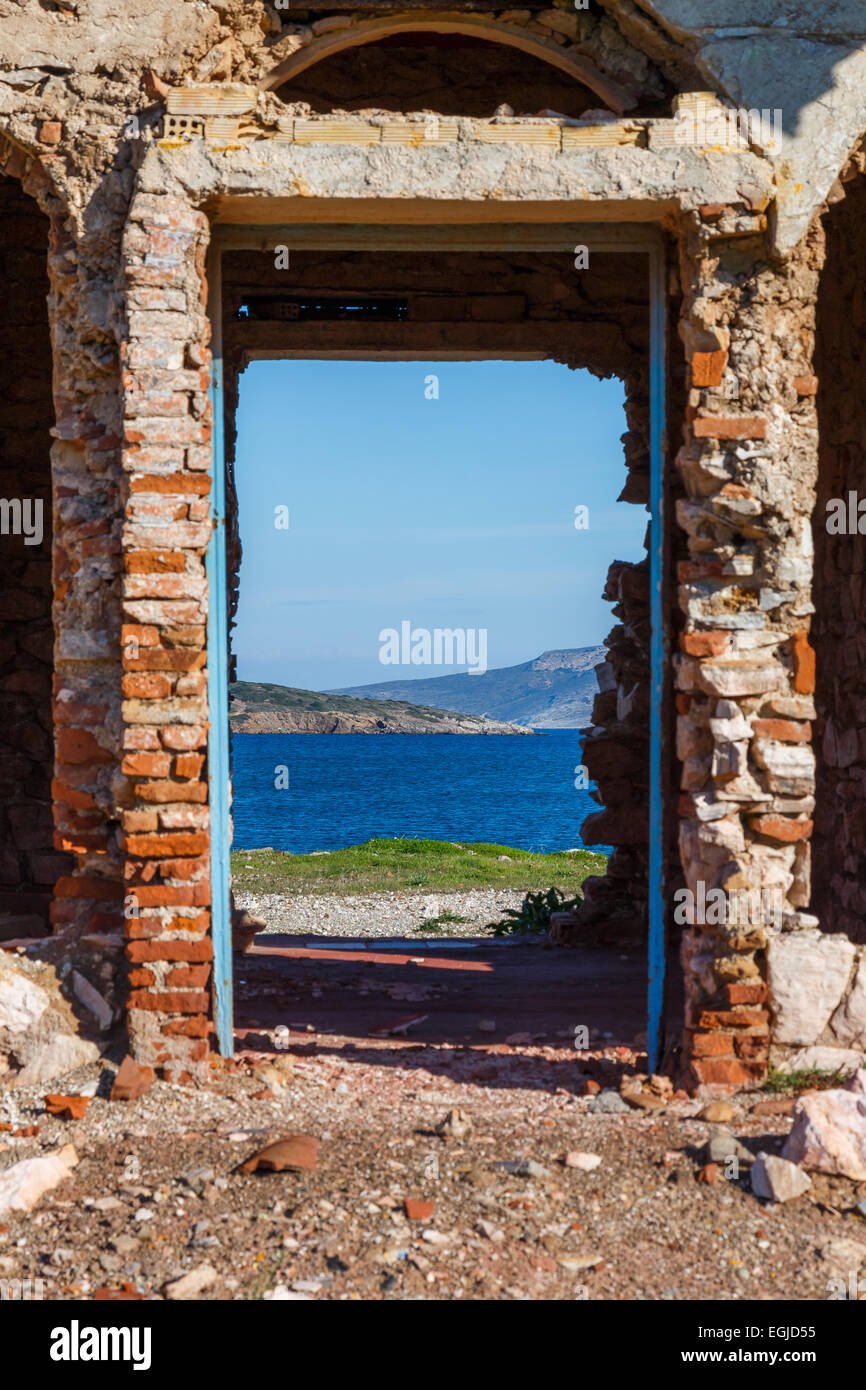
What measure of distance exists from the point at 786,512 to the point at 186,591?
2171 mm

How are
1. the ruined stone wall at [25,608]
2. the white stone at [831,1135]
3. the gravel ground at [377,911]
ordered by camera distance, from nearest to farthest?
1. the white stone at [831,1135]
2. the ruined stone wall at [25,608]
3. the gravel ground at [377,911]

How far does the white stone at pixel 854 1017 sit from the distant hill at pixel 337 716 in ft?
189

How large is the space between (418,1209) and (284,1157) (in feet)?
1.57

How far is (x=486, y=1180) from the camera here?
3.47 m

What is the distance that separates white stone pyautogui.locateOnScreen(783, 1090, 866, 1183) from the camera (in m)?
3.42

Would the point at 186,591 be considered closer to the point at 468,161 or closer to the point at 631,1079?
the point at 468,161

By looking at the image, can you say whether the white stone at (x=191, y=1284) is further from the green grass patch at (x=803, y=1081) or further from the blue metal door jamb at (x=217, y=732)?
the green grass patch at (x=803, y=1081)

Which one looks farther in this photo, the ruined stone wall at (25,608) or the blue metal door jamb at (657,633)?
the ruined stone wall at (25,608)

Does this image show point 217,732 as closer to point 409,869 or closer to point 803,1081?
point 803,1081

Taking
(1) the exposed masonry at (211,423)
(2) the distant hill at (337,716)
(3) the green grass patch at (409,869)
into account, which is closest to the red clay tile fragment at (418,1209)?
(1) the exposed masonry at (211,423)

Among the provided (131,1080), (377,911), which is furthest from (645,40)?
(377,911)

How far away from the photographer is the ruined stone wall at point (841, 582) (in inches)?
241

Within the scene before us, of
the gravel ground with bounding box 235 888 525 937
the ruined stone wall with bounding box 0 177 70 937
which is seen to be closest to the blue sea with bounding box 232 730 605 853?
the gravel ground with bounding box 235 888 525 937

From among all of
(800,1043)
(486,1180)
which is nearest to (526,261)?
(800,1043)
